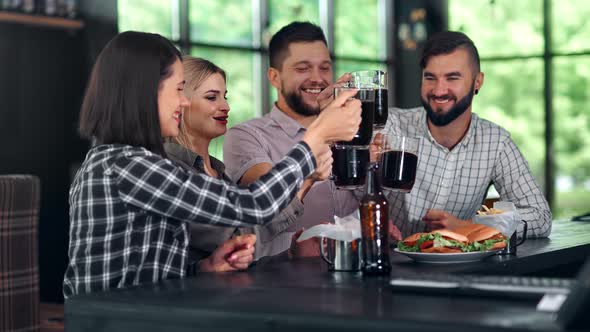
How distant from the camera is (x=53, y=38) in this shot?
557cm

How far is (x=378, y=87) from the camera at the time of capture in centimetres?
220

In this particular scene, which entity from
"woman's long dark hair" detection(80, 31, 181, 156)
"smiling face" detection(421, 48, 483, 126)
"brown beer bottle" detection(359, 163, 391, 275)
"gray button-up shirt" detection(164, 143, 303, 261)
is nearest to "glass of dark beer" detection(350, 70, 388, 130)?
"brown beer bottle" detection(359, 163, 391, 275)

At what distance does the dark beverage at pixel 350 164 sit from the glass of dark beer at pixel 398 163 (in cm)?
11

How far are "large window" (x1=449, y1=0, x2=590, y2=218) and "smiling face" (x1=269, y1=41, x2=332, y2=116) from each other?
208 inches

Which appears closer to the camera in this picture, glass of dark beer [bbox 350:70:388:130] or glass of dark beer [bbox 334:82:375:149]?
glass of dark beer [bbox 334:82:375:149]

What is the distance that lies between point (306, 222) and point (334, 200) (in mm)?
136

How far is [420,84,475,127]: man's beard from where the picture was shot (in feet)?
10.5

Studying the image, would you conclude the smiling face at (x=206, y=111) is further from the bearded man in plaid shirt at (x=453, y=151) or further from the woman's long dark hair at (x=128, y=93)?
the woman's long dark hair at (x=128, y=93)

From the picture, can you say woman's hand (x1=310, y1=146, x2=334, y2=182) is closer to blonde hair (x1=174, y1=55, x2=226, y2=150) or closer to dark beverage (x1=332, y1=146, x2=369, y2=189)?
dark beverage (x1=332, y1=146, x2=369, y2=189)

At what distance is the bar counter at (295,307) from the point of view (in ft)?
4.68

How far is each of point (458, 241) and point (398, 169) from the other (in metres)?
0.23

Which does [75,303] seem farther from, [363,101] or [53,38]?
[53,38]

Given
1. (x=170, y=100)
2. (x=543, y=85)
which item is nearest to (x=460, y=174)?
(x=170, y=100)

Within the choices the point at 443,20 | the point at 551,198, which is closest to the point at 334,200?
the point at 551,198
